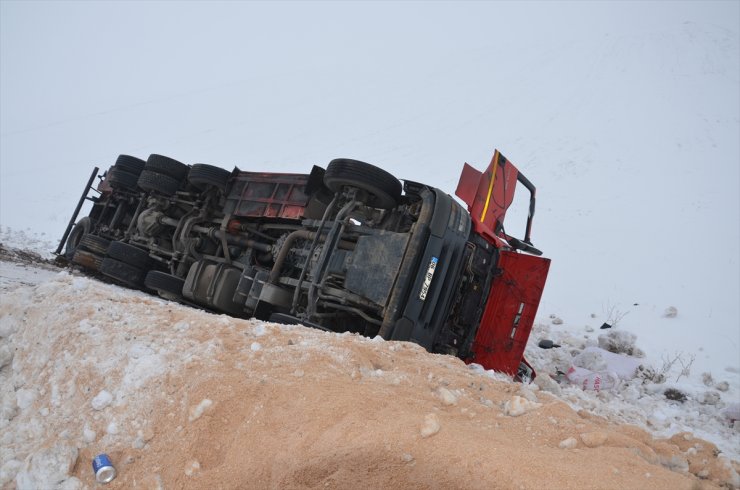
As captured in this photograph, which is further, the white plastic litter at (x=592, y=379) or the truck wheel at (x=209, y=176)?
the truck wheel at (x=209, y=176)

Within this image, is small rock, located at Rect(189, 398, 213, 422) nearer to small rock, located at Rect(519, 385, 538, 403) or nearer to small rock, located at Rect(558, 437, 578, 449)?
small rock, located at Rect(558, 437, 578, 449)

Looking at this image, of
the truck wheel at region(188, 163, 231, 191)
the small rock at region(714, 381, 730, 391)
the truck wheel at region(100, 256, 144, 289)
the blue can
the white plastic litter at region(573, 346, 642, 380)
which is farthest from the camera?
the truck wheel at region(100, 256, 144, 289)

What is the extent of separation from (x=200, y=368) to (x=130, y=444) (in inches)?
15.3

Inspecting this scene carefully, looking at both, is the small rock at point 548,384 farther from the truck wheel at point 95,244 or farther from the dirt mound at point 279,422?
the truck wheel at point 95,244

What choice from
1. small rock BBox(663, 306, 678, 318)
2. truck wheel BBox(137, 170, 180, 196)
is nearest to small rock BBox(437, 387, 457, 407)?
truck wheel BBox(137, 170, 180, 196)

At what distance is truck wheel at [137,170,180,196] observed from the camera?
7387 millimetres

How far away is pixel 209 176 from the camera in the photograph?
665cm

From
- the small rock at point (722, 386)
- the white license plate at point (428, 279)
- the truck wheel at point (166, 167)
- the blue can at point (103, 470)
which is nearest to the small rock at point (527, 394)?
the blue can at point (103, 470)

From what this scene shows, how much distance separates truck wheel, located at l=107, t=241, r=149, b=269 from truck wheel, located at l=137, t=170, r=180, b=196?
39.3 inches

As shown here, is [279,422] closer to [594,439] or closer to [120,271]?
[594,439]

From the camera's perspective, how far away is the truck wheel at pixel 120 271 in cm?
686

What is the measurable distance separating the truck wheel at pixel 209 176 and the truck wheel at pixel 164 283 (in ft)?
4.51

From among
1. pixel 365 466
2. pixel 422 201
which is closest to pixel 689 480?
pixel 365 466

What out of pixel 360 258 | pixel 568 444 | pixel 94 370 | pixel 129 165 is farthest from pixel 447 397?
pixel 129 165
